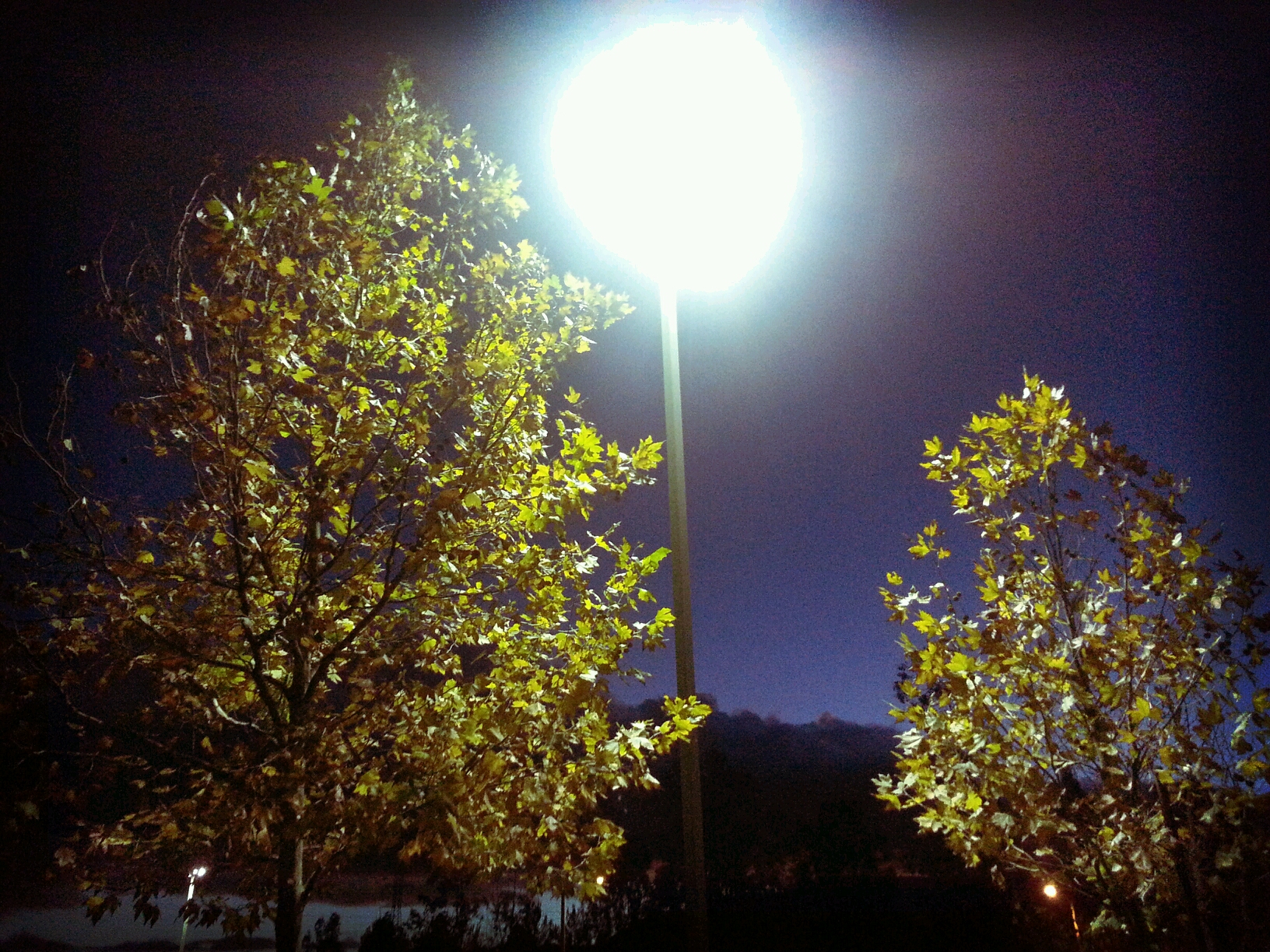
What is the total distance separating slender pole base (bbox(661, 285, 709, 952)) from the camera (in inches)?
124

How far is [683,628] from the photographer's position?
361 cm

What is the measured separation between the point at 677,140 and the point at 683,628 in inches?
126

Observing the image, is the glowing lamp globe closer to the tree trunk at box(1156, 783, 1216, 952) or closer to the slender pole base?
the slender pole base

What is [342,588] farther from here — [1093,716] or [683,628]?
[1093,716]

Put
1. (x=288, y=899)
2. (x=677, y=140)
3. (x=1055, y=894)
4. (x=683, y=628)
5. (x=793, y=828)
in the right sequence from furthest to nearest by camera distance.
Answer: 1. (x=793, y=828)
2. (x=1055, y=894)
3. (x=677, y=140)
4. (x=288, y=899)
5. (x=683, y=628)

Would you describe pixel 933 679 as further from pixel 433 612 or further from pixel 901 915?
pixel 901 915

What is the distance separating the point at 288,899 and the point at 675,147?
5378mm

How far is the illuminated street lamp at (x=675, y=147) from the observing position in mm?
4262

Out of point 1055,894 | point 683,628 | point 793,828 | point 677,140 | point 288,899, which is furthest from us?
point 793,828

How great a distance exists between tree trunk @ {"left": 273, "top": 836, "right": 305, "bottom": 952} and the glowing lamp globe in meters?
4.30

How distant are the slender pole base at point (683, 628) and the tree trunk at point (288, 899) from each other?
7.90 feet

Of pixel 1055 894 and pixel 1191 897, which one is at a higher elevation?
pixel 1191 897

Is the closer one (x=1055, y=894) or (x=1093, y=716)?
(x=1093, y=716)

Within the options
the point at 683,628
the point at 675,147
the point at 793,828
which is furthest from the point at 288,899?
the point at 793,828
